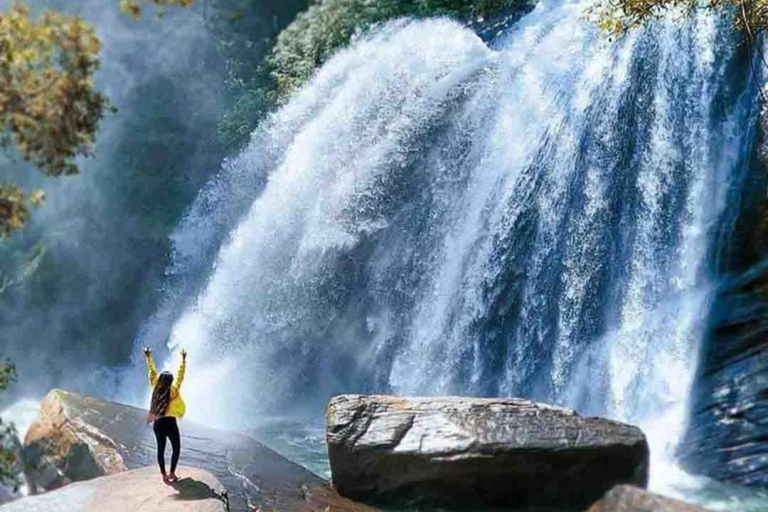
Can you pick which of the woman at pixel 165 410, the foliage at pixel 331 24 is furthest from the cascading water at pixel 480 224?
the woman at pixel 165 410

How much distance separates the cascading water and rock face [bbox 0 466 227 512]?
24.4ft

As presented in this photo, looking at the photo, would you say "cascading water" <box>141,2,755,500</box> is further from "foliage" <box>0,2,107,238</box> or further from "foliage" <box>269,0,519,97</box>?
"foliage" <box>0,2,107,238</box>

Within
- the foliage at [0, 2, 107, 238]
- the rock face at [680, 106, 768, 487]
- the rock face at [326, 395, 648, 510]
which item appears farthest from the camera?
the rock face at [680, 106, 768, 487]

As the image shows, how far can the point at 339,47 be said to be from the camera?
22688 millimetres

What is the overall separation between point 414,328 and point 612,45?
7391mm

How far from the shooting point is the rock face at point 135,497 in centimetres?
827

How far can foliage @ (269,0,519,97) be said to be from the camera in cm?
2169

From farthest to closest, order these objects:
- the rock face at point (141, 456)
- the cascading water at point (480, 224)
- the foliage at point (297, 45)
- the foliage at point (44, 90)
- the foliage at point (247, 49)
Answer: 1. the foliage at point (247, 49)
2. the foliage at point (297, 45)
3. the cascading water at point (480, 224)
4. the rock face at point (141, 456)
5. the foliage at point (44, 90)

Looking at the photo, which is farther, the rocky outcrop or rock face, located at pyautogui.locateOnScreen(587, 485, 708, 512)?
the rocky outcrop

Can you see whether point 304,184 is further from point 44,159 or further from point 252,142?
point 44,159

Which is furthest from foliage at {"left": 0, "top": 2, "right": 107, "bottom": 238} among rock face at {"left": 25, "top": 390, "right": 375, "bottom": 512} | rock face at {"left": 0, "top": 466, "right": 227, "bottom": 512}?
rock face at {"left": 25, "top": 390, "right": 375, "bottom": 512}

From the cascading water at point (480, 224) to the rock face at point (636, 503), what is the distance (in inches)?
203

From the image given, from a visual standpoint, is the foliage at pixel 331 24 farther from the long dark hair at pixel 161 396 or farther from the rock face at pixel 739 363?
the long dark hair at pixel 161 396

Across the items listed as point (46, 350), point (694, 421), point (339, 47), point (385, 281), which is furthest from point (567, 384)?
point (46, 350)
